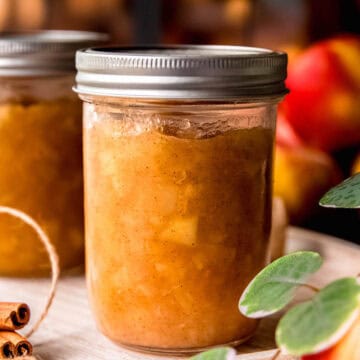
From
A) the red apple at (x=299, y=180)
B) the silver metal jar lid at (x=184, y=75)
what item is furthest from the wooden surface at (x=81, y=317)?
the silver metal jar lid at (x=184, y=75)

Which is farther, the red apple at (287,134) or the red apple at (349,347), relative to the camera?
the red apple at (287,134)

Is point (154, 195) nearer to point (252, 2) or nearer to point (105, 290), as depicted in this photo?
point (105, 290)

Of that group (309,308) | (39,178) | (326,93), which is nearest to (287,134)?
(326,93)

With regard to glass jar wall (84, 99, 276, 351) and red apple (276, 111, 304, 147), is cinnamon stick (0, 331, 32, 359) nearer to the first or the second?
glass jar wall (84, 99, 276, 351)

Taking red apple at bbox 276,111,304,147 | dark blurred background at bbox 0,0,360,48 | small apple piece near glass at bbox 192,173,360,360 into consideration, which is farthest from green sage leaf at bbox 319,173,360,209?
dark blurred background at bbox 0,0,360,48

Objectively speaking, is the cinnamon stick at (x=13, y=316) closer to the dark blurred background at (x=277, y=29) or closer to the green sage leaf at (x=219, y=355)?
the green sage leaf at (x=219, y=355)

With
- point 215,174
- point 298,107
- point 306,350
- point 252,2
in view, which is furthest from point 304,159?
point 306,350
